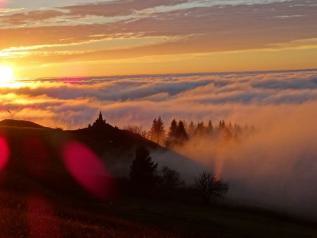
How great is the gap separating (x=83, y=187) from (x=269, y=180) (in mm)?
81564

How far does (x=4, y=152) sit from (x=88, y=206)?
59.1 metres

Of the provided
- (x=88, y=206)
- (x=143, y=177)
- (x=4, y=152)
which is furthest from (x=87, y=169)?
(x=88, y=206)

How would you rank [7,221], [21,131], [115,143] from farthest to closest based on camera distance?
[115,143], [21,131], [7,221]

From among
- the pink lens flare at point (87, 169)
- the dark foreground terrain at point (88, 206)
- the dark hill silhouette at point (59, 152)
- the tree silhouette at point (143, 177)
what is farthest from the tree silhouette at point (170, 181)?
the dark hill silhouette at point (59, 152)

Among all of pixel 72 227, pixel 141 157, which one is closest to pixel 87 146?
pixel 141 157

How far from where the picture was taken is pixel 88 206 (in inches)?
2854

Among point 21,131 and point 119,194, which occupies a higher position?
point 21,131

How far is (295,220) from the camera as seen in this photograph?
351 feet

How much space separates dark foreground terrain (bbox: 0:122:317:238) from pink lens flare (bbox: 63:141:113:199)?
29cm

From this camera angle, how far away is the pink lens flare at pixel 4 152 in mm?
115988

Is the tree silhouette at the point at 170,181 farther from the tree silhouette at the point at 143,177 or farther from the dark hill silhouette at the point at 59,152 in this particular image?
the dark hill silhouette at the point at 59,152

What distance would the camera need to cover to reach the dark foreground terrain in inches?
1227

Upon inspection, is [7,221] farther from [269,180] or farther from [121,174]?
[269,180]

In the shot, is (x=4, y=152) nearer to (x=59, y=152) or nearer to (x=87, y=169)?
(x=59, y=152)
